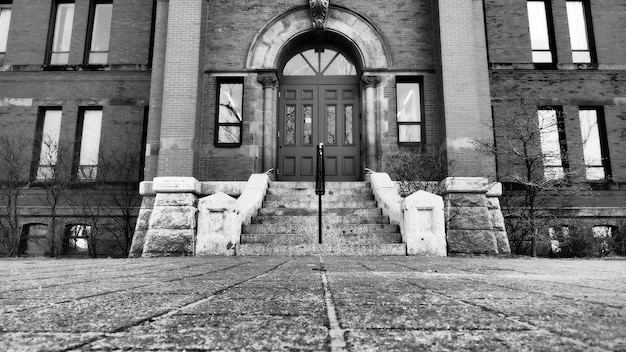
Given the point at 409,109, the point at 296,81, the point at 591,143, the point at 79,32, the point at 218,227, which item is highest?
the point at 79,32

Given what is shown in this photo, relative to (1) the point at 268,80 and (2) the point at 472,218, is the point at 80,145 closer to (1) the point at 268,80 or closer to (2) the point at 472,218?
(1) the point at 268,80

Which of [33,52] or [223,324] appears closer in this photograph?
[223,324]

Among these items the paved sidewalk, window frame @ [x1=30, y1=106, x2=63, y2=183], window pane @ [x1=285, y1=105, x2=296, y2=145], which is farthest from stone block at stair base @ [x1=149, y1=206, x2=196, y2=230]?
the paved sidewalk

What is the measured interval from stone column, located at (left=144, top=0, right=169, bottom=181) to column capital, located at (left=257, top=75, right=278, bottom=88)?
2.56m

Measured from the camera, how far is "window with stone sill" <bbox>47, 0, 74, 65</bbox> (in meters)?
14.4

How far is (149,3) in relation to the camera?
14234mm

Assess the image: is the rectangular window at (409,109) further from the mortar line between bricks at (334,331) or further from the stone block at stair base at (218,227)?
the mortar line between bricks at (334,331)

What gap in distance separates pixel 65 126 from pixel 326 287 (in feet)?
45.4

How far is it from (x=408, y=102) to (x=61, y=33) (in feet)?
39.4

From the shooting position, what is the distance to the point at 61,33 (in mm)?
14578

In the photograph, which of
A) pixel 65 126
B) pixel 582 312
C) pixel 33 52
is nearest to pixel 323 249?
pixel 582 312

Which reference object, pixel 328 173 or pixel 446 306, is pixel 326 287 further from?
pixel 328 173

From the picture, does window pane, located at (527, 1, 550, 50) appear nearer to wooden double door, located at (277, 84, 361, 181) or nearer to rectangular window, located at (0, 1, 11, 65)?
wooden double door, located at (277, 84, 361, 181)

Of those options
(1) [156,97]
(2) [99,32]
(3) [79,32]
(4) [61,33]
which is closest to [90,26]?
(2) [99,32]
